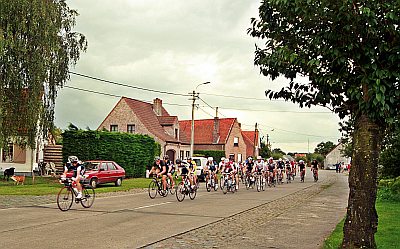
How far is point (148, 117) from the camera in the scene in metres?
57.8

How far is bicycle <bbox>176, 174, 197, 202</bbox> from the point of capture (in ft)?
66.9

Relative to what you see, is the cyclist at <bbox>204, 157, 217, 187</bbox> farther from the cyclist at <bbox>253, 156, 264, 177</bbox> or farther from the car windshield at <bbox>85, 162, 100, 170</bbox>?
the car windshield at <bbox>85, 162, 100, 170</bbox>

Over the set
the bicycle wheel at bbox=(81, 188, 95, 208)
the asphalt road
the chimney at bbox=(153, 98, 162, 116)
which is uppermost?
the chimney at bbox=(153, 98, 162, 116)

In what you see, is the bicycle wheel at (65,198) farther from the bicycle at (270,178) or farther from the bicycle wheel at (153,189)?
the bicycle at (270,178)

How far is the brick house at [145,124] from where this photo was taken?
55.2 metres

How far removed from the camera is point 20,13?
2764 cm

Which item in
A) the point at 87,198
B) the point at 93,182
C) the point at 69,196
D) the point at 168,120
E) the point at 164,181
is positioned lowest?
the point at 87,198

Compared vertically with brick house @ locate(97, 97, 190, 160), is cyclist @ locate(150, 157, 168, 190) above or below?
below

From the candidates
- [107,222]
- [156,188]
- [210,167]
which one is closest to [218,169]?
[210,167]

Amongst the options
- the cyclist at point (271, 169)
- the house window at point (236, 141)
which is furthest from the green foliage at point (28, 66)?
the house window at point (236, 141)

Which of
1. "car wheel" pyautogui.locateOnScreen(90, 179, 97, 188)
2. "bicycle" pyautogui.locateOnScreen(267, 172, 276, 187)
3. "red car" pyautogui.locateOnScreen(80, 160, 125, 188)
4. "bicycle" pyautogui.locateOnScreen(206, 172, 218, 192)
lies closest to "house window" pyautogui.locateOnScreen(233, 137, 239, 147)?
"bicycle" pyautogui.locateOnScreen(267, 172, 276, 187)

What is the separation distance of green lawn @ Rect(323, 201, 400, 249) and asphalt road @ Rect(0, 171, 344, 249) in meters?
3.58

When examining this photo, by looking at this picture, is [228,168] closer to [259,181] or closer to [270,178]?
[259,181]

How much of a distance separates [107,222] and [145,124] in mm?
42466
